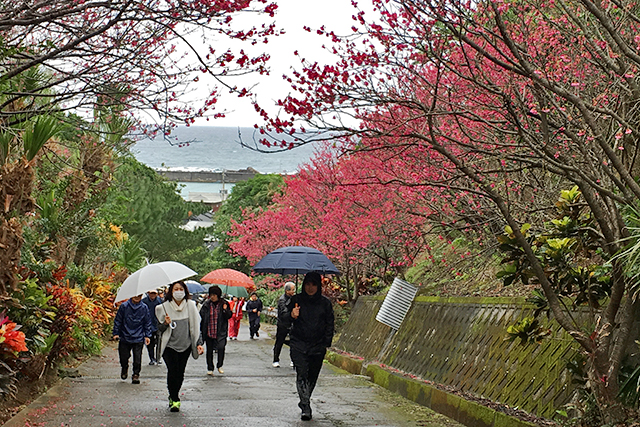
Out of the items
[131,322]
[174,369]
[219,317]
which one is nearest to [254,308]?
[219,317]

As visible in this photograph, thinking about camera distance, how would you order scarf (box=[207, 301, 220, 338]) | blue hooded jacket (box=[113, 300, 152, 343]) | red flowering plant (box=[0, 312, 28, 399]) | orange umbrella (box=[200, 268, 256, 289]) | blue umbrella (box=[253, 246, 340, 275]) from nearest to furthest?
red flowering plant (box=[0, 312, 28, 399]) < blue hooded jacket (box=[113, 300, 152, 343]) < blue umbrella (box=[253, 246, 340, 275]) < scarf (box=[207, 301, 220, 338]) < orange umbrella (box=[200, 268, 256, 289])

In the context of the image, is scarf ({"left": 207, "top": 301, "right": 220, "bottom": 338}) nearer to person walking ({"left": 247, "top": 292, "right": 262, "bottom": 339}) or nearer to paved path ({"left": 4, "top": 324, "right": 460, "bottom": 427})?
paved path ({"left": 4, "top": 324, "right": 460, "bottom": 427})

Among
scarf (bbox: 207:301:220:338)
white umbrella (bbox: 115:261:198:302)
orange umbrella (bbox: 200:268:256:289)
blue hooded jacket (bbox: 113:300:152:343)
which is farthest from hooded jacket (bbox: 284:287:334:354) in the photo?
orange umbrella (bbox: 200:268:256:289)

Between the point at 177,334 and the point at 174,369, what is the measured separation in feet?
1.48

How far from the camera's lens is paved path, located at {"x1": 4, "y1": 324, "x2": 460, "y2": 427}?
9180 mm

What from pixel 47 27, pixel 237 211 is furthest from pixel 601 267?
pixel 237 211

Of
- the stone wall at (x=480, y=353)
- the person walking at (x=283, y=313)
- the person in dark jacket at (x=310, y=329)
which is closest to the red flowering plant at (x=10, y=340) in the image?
the person in dark jacket at (x=310, y=329)

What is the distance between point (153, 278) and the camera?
11648mm

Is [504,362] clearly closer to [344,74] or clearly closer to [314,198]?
[344,74]

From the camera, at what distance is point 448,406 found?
10414 mm

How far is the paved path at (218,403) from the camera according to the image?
918 centimetres

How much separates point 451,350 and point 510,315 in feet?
6.34

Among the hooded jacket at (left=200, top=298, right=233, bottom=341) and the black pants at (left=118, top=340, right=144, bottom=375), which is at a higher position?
the hooded jacket at (left=200, top=298, right=233, bottom=341)

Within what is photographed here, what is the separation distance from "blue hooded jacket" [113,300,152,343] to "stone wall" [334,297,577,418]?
4674 mm
